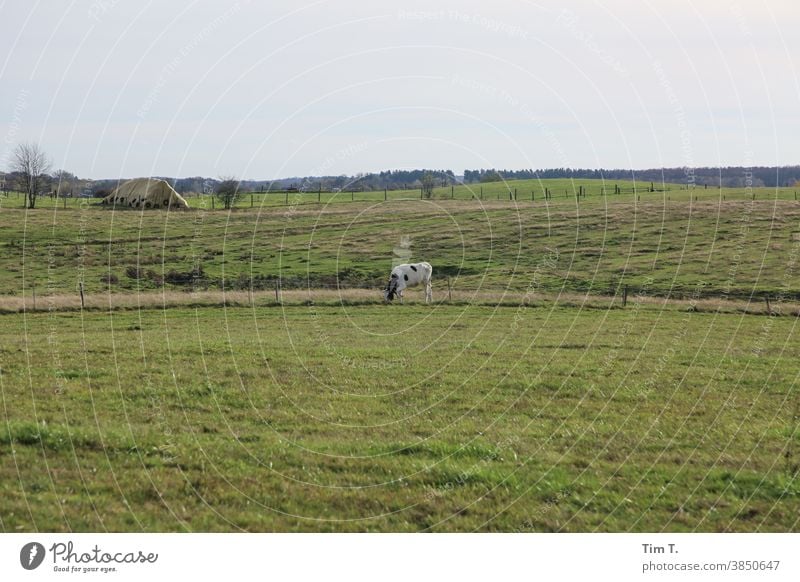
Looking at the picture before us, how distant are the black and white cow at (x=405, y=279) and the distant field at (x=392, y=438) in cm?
2037

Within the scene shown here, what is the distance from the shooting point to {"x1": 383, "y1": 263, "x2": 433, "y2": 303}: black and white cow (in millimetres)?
45812

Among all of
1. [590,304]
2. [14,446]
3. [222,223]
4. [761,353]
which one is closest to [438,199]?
[222,223]

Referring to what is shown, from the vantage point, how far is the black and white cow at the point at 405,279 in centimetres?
4581

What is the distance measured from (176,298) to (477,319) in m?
16.6

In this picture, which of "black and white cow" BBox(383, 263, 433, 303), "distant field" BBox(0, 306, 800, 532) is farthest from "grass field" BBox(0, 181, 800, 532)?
"black and white cow" BBox(383, 263, 433, 303)

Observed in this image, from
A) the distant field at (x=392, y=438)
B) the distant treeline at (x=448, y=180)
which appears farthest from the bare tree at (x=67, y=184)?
the distant field at (x=392, y=438)

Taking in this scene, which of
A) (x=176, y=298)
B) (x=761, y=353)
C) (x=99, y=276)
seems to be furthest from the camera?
(x=99, y=276)

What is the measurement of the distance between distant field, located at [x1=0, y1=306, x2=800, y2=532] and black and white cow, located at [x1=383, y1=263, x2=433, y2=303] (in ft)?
66.8

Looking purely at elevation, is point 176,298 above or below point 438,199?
below

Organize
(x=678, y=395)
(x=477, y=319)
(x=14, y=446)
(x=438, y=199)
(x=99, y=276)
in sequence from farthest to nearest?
(x=438, y=199)
(x=99, y=276)
(x=477, y=319)
(x=678, y=395)
(x=14, y=446)

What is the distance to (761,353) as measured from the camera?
2639 centimetres

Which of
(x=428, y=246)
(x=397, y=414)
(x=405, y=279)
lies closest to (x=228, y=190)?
(x=428, y=246)
